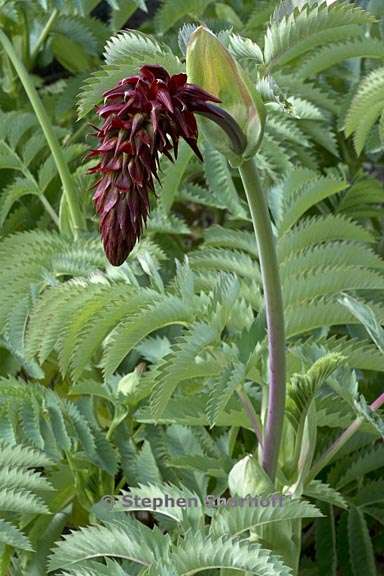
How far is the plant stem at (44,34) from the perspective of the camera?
1362 mm

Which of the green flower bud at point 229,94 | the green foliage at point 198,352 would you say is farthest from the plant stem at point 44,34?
the green flower bud at point 229,94

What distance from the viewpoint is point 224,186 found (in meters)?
1.08

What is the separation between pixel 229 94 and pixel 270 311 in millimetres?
153

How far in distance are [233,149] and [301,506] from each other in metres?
0.25

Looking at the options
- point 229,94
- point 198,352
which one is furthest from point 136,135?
point 198,352

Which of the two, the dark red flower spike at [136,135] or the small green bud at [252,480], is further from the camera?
the small green bud at [252,480]

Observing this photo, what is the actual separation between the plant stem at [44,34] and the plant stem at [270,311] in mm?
858

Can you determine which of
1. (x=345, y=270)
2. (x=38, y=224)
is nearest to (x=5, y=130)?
(x=38, y=224)

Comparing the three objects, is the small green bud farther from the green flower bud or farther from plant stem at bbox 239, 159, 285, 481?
the green flower bud

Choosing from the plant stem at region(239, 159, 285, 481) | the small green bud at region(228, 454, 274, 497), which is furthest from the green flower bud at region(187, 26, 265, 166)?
the small green bud at region(228, 454, 274, 497)

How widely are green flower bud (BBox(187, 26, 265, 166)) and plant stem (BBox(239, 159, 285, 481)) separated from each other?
1 centimetres

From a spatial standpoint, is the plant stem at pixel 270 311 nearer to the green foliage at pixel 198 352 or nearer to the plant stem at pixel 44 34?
the green foliage at pixel 198 352

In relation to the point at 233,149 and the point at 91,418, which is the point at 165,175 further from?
the point at 233,149

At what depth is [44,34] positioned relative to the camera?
1.40 m
